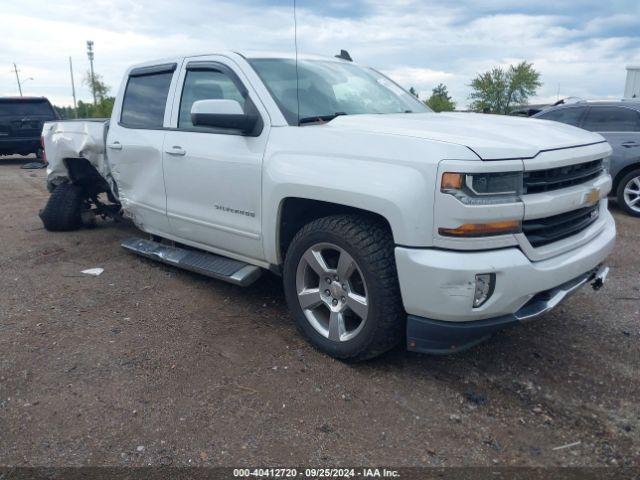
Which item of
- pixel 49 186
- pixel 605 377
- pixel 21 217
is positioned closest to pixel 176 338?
pixel 605 377

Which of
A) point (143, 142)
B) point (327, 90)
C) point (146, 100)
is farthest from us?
point (146, 100)

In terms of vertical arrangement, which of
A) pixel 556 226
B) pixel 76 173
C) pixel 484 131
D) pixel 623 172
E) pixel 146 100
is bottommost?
pixel 623 172

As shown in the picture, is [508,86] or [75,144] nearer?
[75,144]

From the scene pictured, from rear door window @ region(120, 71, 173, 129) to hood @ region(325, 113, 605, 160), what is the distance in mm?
1897

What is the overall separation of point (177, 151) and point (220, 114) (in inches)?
36.6

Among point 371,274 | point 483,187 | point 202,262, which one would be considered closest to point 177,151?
point 202,262

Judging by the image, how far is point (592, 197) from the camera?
10.2ft

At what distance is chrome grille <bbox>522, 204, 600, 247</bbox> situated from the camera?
2.75 meters

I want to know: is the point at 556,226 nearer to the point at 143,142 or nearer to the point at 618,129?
the point at 143,142

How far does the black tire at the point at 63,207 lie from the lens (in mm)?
6578

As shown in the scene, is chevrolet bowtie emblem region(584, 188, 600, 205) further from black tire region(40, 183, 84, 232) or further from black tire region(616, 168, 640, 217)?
black tire region(40, 183, 84, 232)

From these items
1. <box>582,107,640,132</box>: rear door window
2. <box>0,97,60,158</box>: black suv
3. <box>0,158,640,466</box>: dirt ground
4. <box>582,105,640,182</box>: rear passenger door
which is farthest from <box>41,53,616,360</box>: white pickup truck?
<box>0,97,60,158</box>: black suv

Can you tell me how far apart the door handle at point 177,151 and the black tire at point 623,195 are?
20.8 feet

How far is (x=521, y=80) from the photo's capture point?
40156 millimetres
